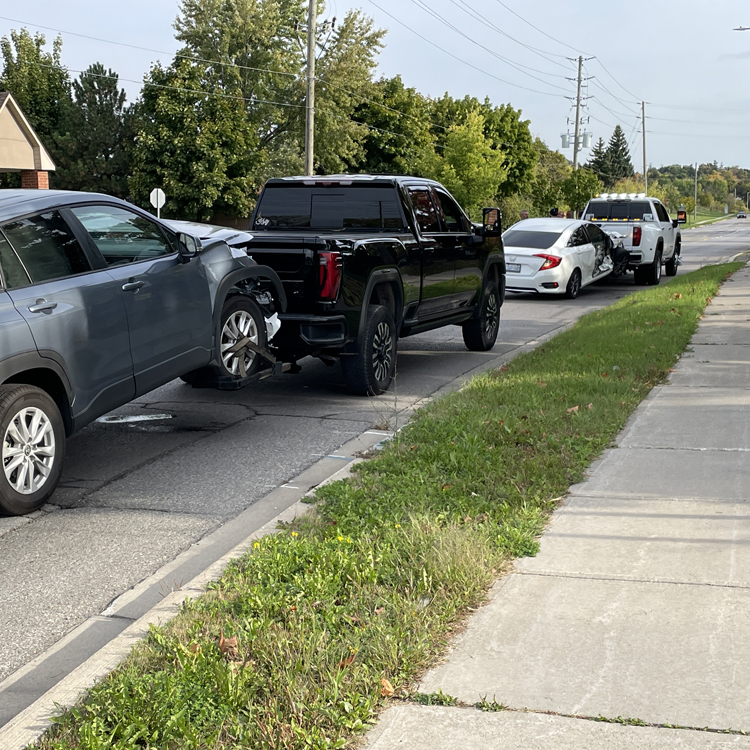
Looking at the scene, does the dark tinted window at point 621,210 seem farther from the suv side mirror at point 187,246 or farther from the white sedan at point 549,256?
the suv side mirror at point 187,246

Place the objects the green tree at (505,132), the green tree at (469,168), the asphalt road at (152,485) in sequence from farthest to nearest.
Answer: the green tree at (505,132) < the green tree at (469,168) < the asphalt road at (152,485)

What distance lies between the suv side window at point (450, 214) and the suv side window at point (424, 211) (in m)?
0.30

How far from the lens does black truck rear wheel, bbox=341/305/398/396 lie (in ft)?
29.4

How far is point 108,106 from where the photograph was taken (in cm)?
6050

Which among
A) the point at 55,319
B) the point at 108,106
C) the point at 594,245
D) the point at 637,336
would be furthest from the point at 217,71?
the point at 55,319

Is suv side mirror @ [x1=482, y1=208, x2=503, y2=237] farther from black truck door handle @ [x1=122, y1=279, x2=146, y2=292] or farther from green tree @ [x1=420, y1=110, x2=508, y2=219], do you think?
green tree @ [x1=420, y1=110, x2=508, y2=219]

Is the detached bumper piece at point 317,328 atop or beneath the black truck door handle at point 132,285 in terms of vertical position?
beneath

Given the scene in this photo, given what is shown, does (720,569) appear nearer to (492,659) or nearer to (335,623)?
(492,659)

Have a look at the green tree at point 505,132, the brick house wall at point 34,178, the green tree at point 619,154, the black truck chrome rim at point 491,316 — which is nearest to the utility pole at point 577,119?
the green tree at point 505,132

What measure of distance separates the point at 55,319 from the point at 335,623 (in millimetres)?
2778

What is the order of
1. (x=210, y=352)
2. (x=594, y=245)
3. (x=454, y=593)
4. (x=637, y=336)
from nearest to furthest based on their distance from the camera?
(x=454, y=593), (x=210, y=352), (x=637, y=336), (x=594, y=245)

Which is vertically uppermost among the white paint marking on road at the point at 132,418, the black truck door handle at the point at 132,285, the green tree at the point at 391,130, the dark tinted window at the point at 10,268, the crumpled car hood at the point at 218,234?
the green tree at the point at 391,130

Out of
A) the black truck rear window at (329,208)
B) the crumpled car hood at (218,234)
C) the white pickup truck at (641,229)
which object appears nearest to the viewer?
the crumpled car hood at (218,234)

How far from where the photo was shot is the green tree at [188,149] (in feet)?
178
